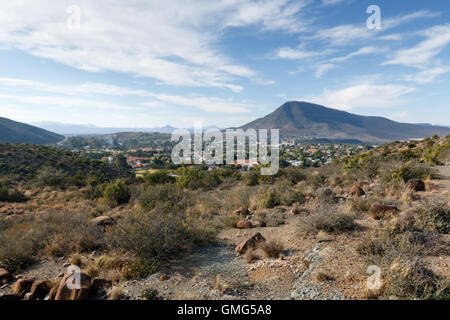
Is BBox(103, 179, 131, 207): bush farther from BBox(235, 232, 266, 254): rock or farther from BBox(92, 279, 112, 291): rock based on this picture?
BBox(235, 232, 266, 254): rock

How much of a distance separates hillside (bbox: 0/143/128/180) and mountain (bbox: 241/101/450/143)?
298 feet

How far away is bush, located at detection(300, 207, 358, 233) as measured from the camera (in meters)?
5.19

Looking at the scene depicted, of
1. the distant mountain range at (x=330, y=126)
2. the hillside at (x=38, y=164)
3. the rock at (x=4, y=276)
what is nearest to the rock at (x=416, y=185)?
the rock at (x=4, y=276)

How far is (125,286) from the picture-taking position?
12.3 ft

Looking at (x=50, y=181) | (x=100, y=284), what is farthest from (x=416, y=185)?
(x=50, y=181)

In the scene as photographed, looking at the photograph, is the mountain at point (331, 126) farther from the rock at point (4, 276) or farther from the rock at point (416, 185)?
the rock at point (4, 276)

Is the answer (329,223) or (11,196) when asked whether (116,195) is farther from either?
(329,223)

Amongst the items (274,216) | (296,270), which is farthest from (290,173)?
(296,270)

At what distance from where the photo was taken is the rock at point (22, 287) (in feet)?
12.4

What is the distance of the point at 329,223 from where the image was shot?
5207mm

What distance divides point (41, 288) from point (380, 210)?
7.37 metres

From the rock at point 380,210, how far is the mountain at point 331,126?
103075mm

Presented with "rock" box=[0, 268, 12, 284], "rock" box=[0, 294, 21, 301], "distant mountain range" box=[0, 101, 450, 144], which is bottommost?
"rock" box=[0, 268, 12, 284]

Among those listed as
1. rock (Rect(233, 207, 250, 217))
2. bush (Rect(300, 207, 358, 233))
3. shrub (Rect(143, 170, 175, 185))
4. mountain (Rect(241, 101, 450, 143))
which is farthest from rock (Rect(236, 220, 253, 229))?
mountain (Rect(241, 101, 450, 143))
